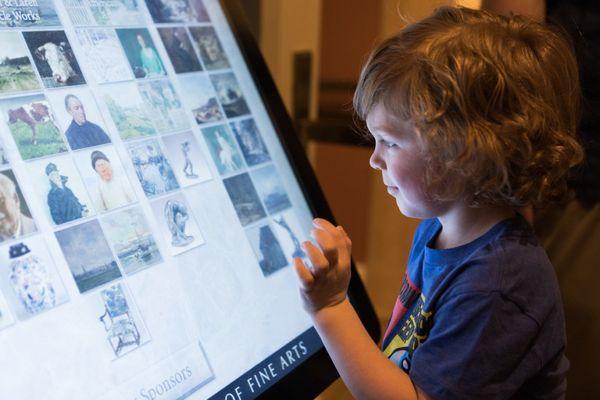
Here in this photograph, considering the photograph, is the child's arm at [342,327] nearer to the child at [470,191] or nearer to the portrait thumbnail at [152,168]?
the child at [470,191]

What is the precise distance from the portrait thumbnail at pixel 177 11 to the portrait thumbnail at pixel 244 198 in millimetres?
162

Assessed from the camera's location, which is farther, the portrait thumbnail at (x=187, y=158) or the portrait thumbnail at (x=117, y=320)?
the portrait thumbnail at (x=187, y=158)

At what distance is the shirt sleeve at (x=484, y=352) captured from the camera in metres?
0.45

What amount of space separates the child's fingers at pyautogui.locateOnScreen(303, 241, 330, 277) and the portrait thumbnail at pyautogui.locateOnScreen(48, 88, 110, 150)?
175 mm

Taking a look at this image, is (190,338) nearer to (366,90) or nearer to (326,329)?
(326,329)

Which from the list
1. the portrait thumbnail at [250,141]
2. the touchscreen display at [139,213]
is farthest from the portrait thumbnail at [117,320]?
the portrait thumbnail at [250,141]

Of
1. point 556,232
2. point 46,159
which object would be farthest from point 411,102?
point 556,232

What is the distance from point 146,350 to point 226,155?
0.68ft

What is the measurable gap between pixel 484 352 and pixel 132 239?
0.28 metres

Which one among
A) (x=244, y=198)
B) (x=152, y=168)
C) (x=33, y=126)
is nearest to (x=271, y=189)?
(x=244, y=198)

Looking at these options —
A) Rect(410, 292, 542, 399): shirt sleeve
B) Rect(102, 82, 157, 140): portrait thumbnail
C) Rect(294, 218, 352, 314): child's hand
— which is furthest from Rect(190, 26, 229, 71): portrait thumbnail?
Rect(410, 292, 542, 399): shirt sleeve

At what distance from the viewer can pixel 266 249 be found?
56 cm

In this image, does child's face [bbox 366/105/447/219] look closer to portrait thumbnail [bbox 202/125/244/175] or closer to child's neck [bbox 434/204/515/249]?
child's neck [bbox 434/204/515/249]

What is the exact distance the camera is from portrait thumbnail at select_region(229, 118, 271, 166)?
23.1 inches
